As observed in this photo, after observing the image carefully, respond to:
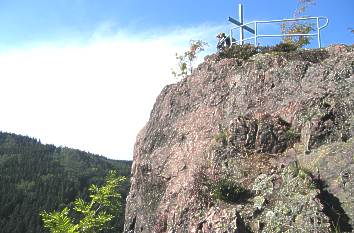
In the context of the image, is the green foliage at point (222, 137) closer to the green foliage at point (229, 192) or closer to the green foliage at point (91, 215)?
the green foliage at point (229, 192)

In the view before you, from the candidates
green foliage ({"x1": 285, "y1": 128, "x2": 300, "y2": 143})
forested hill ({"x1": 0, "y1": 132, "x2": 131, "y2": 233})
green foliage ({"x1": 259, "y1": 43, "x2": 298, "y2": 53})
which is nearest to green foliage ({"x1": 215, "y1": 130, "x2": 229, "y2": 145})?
green foliage ({"x1": 285, "y1": 128, "x2": 300, "y2": 143})

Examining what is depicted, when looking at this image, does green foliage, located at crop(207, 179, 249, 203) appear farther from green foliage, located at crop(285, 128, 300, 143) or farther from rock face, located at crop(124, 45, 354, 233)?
green foliage, located at crop(285, 128, 300, 143)

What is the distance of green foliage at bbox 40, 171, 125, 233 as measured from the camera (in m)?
14.7

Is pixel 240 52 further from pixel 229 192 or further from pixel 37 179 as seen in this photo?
pixel 37 179

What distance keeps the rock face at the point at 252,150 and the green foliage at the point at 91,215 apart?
678 millimetres

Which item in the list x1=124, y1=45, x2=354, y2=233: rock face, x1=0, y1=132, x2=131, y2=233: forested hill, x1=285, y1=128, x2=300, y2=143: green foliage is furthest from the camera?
x1=0, y1=132, x2=131, y2=233: forested hill

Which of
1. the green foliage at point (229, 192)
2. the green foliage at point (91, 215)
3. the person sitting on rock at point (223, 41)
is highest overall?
the person sitting on rock at point (223, 41)

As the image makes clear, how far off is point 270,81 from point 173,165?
4.07 metres

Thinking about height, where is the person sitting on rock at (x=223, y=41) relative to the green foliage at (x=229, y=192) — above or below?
above

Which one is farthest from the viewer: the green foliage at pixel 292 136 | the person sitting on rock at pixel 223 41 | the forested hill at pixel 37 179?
the forested hill at pixel 37 179

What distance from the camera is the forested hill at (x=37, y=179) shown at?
12488 cm

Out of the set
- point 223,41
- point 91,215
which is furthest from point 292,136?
point 223,41

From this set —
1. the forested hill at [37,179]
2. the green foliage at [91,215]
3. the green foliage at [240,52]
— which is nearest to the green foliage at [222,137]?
the green foliage at [240,52]

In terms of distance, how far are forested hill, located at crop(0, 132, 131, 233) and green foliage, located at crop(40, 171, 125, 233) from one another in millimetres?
91744
